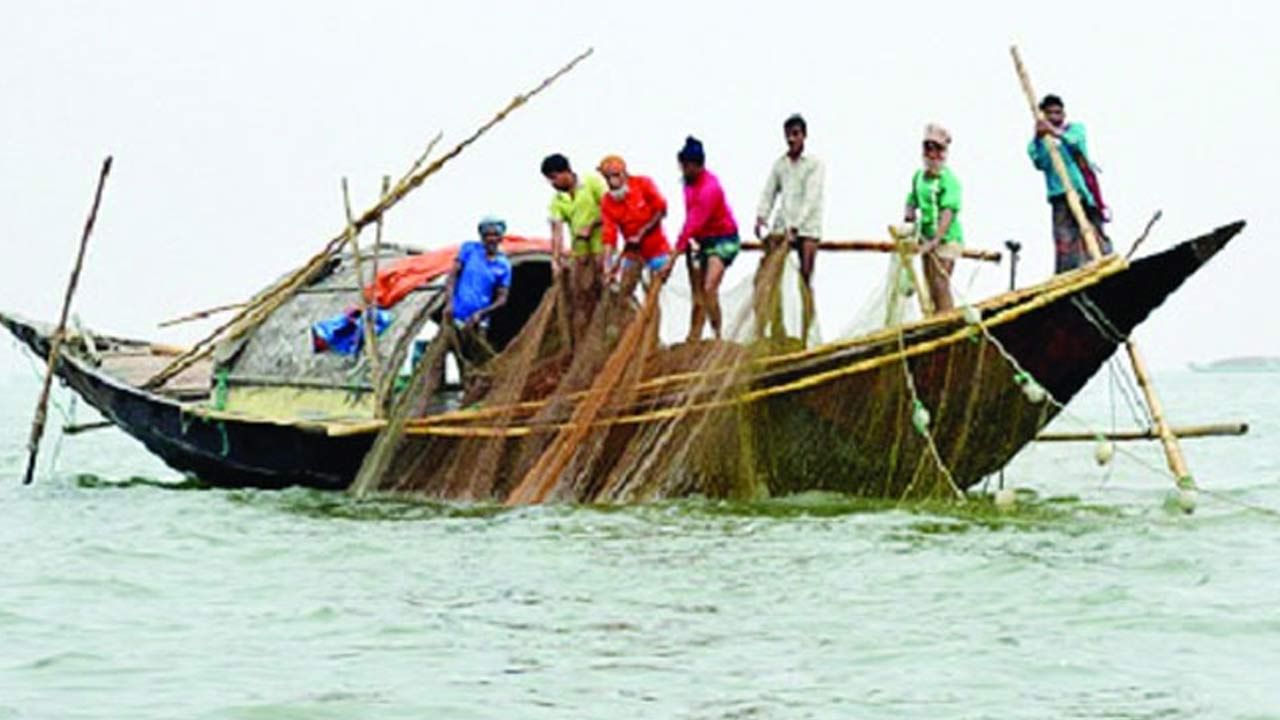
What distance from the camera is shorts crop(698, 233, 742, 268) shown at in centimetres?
1415

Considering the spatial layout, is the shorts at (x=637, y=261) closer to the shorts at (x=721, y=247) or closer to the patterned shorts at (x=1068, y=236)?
the shorts at (x=721, y=247)

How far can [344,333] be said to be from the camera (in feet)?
53.0

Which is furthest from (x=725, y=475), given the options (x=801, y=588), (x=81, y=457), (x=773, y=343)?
(x=81, y=457)

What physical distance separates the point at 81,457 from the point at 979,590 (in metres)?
24.9

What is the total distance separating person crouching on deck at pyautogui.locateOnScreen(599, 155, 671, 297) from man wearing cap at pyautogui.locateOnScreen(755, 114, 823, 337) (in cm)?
85

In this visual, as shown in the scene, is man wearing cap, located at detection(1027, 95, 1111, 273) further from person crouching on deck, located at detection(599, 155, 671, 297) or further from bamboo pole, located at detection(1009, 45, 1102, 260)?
person crouching on deck, located at detection(599, 155, 671, 297)

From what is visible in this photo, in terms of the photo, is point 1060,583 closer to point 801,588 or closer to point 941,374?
point 801,588

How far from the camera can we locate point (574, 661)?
28.8 ft

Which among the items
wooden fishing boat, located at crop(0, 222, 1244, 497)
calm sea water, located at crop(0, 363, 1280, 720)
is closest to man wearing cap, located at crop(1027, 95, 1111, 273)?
wooden fishing boat, located at crop(0, 222, 1244, 497)

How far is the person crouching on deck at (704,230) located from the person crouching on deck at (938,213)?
3.91ft

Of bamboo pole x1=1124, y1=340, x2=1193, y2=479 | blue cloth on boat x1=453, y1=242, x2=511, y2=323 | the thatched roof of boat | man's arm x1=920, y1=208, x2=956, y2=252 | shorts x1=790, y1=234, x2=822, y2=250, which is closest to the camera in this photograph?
bamboo pole x1=1124, y1=340, x2=1193, y2=479

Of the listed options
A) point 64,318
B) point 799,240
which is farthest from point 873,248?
point 64,318

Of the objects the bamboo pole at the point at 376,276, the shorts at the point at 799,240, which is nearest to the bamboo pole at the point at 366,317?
the bamboo pole at the point at 376,276

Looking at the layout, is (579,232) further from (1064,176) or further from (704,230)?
(1064,176)
